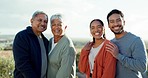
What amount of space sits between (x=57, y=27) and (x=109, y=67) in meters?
0.89

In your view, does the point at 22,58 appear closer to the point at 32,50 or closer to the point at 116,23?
the point at 32,50

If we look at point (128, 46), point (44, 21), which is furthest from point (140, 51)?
point (44, 21)

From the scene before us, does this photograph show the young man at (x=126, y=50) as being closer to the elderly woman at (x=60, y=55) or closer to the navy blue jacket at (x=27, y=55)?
the elderly woman at (x=60, y=55)

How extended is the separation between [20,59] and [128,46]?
4.64 feet

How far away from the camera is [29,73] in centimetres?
452

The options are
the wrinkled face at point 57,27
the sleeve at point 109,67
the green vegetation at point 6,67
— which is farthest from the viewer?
the green vegetation at point 6,67

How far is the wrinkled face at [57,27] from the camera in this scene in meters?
4.60

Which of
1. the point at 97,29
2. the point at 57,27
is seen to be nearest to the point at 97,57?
the point at 97,29

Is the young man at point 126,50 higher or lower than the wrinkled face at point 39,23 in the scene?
lower

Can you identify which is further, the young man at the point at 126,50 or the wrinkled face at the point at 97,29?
the wrinkled face at the point at 97,29

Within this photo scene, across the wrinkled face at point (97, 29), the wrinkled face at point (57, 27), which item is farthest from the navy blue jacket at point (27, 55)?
the wrinkled face at point (97, 29)

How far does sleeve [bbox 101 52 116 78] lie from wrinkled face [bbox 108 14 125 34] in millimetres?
325

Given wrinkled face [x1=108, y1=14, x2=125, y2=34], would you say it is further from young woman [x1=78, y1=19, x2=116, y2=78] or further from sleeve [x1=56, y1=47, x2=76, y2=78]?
sleeve [x1=56, y1=47, x2=76, y2=78]

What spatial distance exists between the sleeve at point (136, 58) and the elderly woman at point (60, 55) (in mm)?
713
